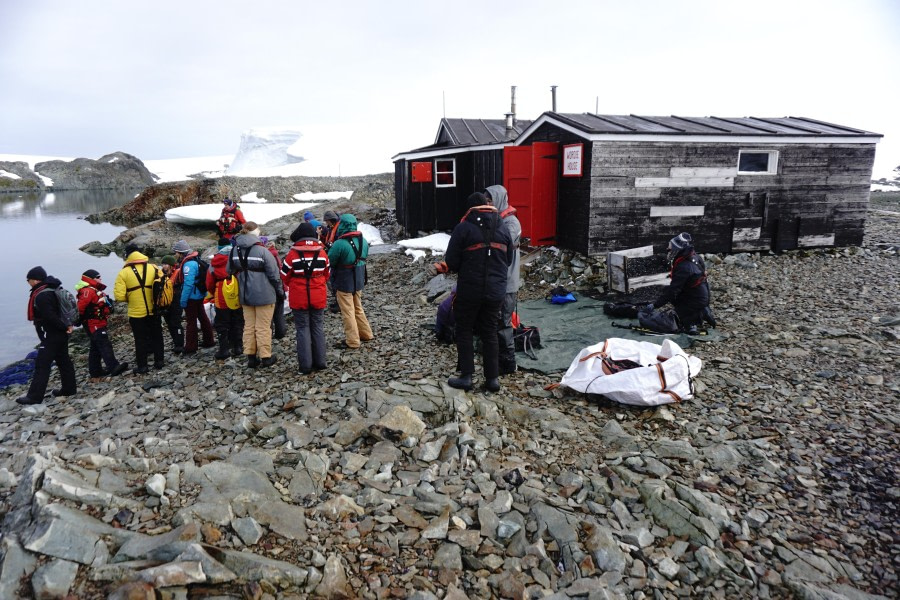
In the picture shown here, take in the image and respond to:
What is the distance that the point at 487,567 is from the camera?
3576 millimetres

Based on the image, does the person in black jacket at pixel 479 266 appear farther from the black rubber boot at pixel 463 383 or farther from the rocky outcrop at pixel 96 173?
the rocky outcrop at pixel 96 173

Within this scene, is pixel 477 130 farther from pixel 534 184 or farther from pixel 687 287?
pixel 687 287

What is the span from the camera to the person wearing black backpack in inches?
333

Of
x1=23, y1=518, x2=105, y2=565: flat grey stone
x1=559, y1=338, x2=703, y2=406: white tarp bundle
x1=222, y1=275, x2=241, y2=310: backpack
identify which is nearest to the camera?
x1=23, y1=518, x2=105, y2=565: flat grey stone

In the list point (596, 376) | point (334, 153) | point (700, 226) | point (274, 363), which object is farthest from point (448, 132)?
point (334, 153)

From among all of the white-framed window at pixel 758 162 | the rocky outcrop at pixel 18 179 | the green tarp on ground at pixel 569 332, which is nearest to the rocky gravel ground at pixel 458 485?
the green tarp on ground at pixel 569 332

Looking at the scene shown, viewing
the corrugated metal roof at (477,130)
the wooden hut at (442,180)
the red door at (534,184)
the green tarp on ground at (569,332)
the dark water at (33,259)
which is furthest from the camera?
the corrugated metal roof at (477,130)

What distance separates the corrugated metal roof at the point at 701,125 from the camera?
39.2 ft

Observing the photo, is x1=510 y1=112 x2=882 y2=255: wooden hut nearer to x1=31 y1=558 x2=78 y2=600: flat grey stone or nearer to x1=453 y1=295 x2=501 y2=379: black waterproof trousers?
x1=453 y1=295 x2=501 y2=379: black waterproof trousers

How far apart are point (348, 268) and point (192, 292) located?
8.84ft

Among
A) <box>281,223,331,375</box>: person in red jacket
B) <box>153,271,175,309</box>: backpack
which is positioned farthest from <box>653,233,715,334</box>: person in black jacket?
<box>153,271,175,309</box>: backpack

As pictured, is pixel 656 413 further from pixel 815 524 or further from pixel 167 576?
pixel 167 576

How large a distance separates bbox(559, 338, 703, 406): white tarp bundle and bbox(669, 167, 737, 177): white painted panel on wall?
7.15 meters

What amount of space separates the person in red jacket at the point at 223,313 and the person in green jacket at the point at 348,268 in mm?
1525
